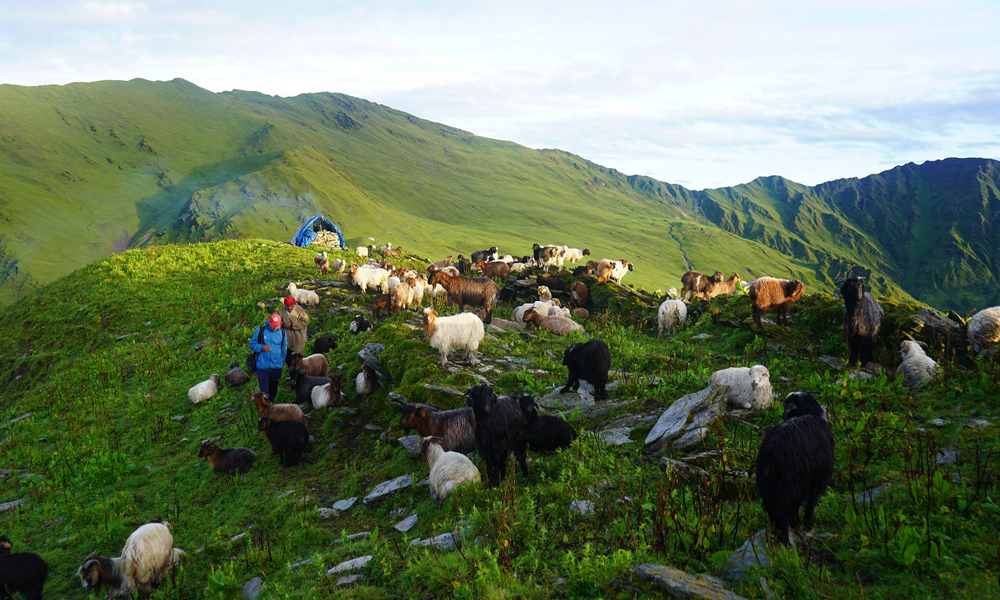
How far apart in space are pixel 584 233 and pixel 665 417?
19424 centimetres

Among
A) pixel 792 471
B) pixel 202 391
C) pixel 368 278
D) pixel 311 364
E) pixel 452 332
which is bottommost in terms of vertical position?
pixel 202 391

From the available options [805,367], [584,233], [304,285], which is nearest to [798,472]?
[805,367]

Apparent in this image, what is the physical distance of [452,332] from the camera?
494 inches

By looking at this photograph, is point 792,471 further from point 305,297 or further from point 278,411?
point 305,297

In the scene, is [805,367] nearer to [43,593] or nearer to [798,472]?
[798,472]

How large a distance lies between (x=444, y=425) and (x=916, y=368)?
358 inches

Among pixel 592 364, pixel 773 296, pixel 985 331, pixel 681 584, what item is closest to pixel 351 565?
pixel 681 584

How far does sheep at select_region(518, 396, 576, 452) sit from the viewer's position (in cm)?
788

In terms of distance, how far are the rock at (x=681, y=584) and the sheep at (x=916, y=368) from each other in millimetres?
7147

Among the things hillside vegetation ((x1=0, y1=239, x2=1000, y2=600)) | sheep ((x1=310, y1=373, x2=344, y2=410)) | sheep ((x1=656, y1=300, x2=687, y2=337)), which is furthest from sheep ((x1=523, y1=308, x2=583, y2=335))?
sheep ((x1=310, y1=373, x2=344, y2=410))

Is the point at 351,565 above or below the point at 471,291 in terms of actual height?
below

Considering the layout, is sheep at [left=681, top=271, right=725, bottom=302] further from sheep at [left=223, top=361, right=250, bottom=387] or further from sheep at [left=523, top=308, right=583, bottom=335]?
sheep at [left=223, top=361, right=250, bottom=387]

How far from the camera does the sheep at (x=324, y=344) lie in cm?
1548

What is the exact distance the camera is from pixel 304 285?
872 inches
